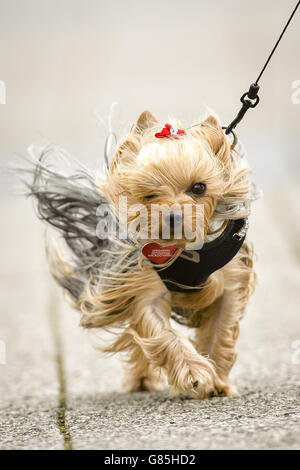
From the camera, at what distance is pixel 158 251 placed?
119 inches

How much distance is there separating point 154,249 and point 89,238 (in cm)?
83

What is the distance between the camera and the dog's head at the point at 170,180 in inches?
111

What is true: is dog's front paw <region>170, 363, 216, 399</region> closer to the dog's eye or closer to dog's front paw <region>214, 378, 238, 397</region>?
dog's front paw <region>214, 378, 238, 397</region>

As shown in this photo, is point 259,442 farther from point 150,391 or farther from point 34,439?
point 150,391

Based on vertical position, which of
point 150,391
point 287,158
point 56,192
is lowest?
point 150,391

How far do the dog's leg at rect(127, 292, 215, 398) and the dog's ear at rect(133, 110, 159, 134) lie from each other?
718 millimetres

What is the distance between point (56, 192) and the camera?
3850mm

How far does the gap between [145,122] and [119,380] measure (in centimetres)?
182

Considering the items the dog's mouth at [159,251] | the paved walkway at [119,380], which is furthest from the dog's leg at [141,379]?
the dog's mouth at [159,251]

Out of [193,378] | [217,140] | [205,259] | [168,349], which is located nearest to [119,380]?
[168,349]

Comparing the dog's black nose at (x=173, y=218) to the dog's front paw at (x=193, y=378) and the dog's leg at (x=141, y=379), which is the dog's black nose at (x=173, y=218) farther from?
the dog's leg at (x=141, y=379)

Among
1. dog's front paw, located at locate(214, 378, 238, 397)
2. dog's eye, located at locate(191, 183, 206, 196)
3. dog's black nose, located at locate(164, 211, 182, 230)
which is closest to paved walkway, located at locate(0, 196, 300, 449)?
dog's front paw, located at locate(214, 378, 238, 397)

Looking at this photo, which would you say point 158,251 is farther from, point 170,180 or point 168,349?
point 168,349

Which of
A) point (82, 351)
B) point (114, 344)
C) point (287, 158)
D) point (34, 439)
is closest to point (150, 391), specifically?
point (114, 344)
